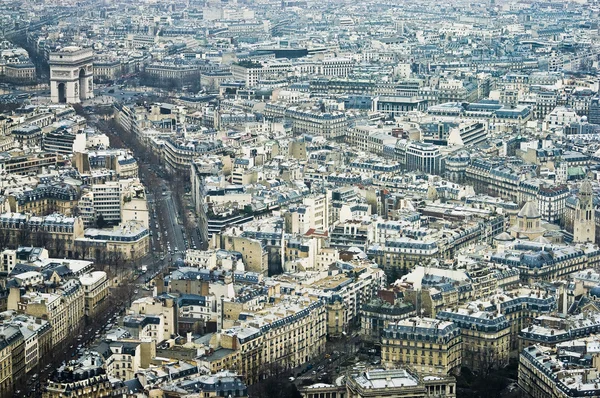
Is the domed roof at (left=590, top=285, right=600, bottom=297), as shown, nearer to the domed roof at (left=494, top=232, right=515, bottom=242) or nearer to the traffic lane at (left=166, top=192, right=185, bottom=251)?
the domed roof at (left=494, top=232, right=515, bottom=242)

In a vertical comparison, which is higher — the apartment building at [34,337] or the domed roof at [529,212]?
the domed roof at [529,212]

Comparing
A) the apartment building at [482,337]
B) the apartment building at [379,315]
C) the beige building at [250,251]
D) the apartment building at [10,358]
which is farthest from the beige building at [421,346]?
the apartment building at [10,358]

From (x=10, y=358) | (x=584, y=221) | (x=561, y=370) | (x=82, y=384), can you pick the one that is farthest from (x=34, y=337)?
(x=584, y=221)

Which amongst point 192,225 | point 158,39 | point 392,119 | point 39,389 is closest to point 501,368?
point 39,389

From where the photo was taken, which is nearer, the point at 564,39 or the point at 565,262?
the point at 565,262

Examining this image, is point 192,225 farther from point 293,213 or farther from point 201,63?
point 201,63

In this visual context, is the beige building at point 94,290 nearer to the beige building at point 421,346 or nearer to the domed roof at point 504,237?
the beige building at point 421,346
